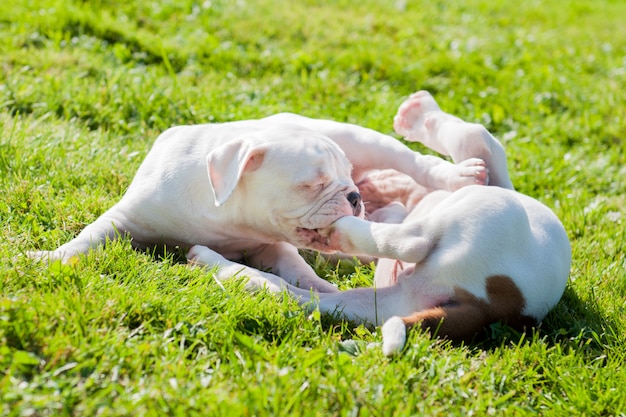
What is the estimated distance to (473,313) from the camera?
3412mm

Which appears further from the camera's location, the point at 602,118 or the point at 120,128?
the point at 602,118

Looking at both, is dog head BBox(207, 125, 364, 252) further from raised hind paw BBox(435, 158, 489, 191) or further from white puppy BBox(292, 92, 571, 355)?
raised hind paw BBox(435, 158, 489, 191)

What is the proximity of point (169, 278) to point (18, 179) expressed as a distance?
57.2 inches

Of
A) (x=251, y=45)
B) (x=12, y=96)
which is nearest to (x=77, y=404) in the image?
(x=12, y=96)

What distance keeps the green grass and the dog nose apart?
42 cm

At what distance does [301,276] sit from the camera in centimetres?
397

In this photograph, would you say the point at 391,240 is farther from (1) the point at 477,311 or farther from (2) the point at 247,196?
(2) the point at 247,196

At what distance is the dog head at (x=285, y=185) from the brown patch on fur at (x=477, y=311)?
68cm

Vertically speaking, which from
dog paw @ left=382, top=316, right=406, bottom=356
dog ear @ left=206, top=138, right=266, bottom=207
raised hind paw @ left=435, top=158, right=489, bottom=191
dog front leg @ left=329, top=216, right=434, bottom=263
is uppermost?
dog ear @ left=206, top=138, right=266, bottom=207

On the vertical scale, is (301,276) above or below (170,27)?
below

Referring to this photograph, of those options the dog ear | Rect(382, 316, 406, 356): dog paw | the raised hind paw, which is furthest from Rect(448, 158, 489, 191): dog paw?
Rect(382, 316, 406, 356): dog paw

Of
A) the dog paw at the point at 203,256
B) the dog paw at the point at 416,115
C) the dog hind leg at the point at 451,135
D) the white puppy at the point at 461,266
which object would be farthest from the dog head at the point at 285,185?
the dog paw at the point at 416,115

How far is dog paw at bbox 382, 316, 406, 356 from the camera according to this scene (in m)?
3.05

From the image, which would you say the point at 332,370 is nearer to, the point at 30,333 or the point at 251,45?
the point at 30,333
